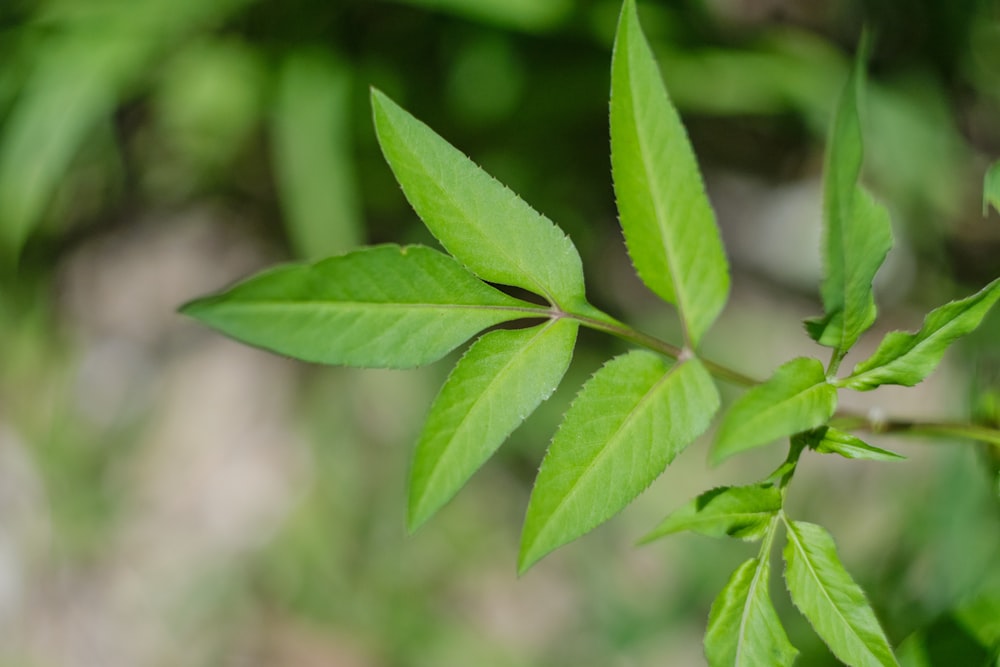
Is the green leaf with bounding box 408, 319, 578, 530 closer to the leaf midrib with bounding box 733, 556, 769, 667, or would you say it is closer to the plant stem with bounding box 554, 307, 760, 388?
the plant stem with bounding box 554, 307, 760, 388

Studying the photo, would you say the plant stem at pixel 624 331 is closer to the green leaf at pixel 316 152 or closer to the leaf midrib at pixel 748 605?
the leaf midrib at pixel 748 605

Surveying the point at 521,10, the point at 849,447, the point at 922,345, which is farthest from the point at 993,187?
the point at 521,10

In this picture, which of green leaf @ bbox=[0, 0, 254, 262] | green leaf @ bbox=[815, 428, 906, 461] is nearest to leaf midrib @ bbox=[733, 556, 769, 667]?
green leaf @ bbox=[815, 428, 906, 461]

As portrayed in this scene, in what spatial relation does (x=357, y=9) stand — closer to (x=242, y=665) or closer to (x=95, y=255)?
(x=95, y=255)

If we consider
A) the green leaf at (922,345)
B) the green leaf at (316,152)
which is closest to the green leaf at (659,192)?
the green leaf at (922,345)

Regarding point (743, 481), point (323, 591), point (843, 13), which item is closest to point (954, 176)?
point (843, 13)

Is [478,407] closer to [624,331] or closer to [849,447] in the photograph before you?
[624,331]
